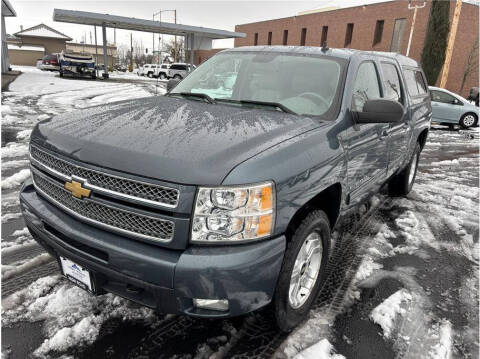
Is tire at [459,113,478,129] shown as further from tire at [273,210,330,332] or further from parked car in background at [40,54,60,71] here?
parked car in background at [40,54,60,71]

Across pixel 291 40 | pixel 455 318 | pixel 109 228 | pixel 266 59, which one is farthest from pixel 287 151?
pixel 291 40

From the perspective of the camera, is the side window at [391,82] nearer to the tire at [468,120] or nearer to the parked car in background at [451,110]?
the parked car in background at [451,110]

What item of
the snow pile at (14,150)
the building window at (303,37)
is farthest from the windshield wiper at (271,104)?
the building window at (303,37)

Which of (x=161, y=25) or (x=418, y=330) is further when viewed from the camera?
(x=161, y=25)

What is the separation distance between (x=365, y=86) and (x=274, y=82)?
842mm

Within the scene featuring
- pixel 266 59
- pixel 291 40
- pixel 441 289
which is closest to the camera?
pixel 441 289

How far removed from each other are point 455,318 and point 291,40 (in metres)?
45.2

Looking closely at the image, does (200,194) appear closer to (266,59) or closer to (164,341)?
(164,341)

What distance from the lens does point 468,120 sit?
48.2 ft

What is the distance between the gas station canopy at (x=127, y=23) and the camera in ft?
81.9

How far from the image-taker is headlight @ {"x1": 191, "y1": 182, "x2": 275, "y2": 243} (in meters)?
1.87

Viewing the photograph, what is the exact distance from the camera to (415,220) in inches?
187

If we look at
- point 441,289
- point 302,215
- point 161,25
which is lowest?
point 441,289

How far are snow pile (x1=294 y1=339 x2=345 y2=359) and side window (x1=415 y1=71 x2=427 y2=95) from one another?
4.22 metres
